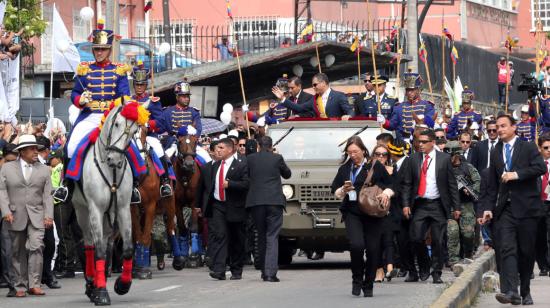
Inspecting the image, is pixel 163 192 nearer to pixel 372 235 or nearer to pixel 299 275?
pixel 299 275

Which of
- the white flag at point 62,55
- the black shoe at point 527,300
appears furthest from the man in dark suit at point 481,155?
the white flag at point 62,55

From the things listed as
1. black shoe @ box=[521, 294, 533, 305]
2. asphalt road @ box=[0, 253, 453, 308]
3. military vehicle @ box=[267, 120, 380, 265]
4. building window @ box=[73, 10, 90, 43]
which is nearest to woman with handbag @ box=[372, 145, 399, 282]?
asphalt road @ box=[0, 253, 453, 308]

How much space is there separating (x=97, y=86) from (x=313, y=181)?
456 centimetres

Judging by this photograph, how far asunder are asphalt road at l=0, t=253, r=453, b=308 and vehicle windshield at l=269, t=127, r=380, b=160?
1747mm

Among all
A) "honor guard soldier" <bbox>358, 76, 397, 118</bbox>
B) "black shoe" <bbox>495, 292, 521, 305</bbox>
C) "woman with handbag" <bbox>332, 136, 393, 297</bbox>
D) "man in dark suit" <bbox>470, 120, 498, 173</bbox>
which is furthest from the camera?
"honor guard soldier" <bbox>358, 76, 397, 118</bbox>

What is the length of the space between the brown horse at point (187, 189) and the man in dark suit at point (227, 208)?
4.52ft

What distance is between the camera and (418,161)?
21.7 m

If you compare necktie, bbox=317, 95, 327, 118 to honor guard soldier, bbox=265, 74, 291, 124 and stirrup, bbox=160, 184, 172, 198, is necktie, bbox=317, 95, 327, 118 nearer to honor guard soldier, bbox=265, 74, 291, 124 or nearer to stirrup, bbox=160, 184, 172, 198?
honor guard soldier, bbox=265, 74, 291, 124

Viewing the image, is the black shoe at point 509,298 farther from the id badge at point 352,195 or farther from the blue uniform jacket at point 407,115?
the blue uniform jacket at point 407,115

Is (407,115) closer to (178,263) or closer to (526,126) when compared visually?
(178,263)

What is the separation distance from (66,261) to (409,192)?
5132mm

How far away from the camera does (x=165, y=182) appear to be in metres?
23.4

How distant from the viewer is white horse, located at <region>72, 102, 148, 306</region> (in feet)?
59.9

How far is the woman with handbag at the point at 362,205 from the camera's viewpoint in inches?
724
